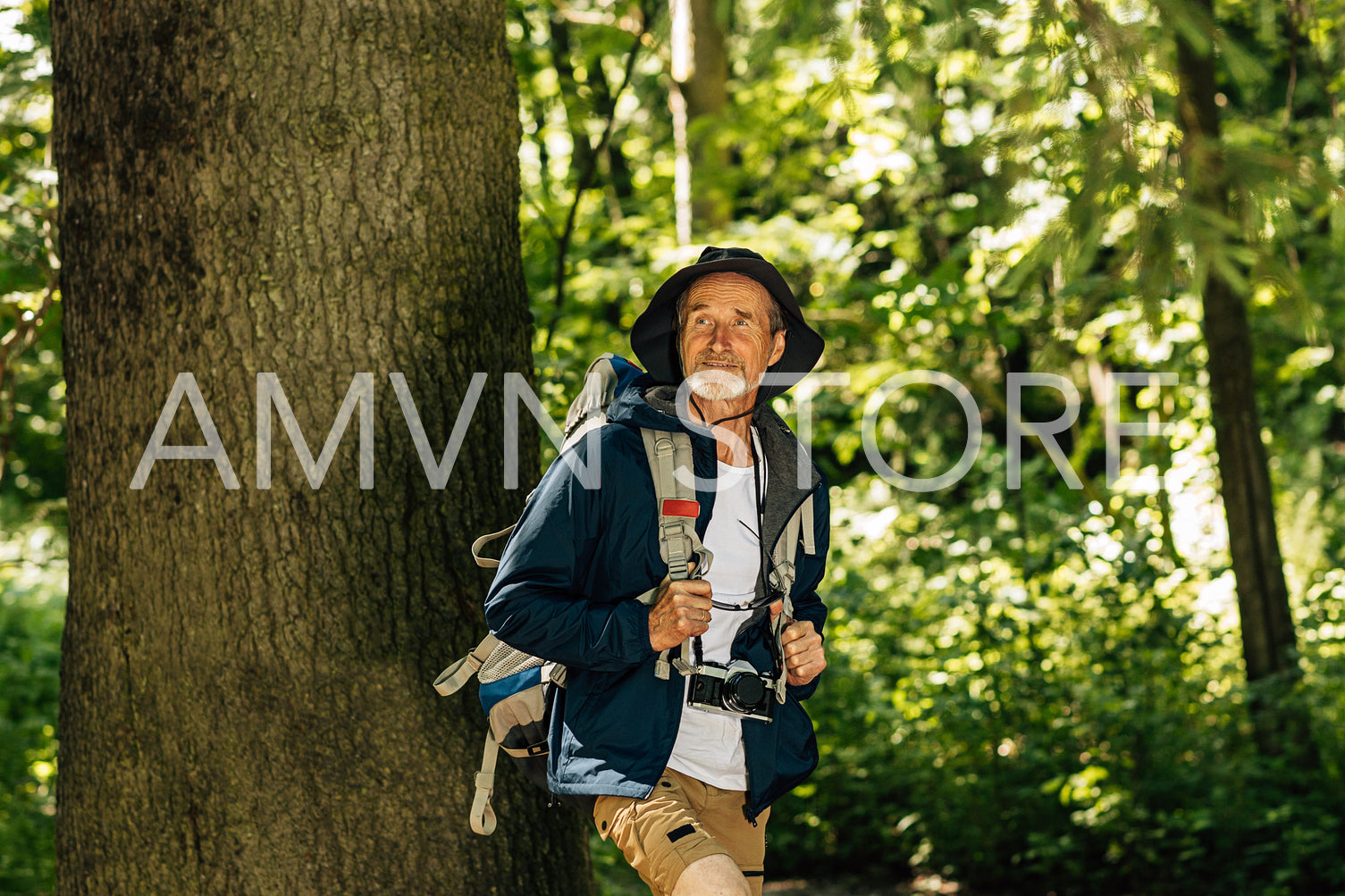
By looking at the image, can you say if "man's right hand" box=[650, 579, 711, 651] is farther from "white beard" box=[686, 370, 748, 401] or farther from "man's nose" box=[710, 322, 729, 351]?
"man's nose" box=[710, 322, 729, 351]

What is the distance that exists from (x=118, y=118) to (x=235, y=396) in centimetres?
78

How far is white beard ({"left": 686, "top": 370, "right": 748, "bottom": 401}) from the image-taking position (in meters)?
2.62

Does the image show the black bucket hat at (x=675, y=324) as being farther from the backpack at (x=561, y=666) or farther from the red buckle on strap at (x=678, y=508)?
the red buckle on strap at (x=678, y=508)

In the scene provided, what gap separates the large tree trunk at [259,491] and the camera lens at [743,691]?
82 centimetres

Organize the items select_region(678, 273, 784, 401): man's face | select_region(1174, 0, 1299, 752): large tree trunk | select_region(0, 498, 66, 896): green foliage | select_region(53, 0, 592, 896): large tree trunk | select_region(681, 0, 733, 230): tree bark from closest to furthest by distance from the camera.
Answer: select_region(678, 273, 784, 401): man's face < select_region(53, 0, 592, 896): large tree trunk < select_region(0, 498, 66, 896): green foliage < select_region(1174, 0, 1299, 752): large tree trunk < select_region(681, 0, 733, 230): tree bark

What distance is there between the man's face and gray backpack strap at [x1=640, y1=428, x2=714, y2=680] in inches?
8.1

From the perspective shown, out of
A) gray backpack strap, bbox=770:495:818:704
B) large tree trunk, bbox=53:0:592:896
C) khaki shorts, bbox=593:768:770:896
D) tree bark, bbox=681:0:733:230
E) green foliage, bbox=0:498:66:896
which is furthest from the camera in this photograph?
tree bark, bbox=681:0:733:230

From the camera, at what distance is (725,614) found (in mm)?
2529

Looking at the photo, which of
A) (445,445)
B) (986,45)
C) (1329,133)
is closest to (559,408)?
(445,445)

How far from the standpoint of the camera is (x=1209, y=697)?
598 cm

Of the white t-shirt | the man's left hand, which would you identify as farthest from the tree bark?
the man's left hand

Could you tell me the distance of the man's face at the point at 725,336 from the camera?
263 cm

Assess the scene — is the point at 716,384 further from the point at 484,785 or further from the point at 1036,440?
the point at 1036,440

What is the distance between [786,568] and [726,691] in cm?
32
